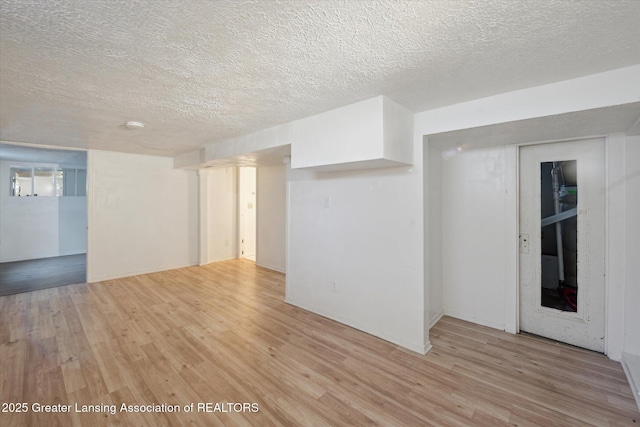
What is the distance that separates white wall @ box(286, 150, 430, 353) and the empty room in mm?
23

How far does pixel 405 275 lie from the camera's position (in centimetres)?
274

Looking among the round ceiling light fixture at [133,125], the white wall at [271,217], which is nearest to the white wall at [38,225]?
the white wall at [271,217]

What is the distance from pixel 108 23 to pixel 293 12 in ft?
3.08

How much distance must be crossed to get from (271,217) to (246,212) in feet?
4.41

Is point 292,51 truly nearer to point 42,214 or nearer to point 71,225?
point 42,214

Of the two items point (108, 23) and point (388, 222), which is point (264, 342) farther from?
point (108, 23)

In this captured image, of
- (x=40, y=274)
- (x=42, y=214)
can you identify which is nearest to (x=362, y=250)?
(x=40, y=274)

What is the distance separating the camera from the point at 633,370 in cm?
219

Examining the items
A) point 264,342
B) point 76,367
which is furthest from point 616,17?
point 76,367

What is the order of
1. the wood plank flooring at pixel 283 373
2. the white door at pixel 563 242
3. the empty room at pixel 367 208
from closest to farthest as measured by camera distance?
the empty room at pixel 367 208
the wood plank flooring at pixel 283 373
the white door at pixel 563 242

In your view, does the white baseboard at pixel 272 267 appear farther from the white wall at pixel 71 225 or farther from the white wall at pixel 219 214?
the white wall at pixel 71 225

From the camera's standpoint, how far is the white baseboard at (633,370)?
2.00m

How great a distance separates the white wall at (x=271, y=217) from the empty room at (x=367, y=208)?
4.38 feet

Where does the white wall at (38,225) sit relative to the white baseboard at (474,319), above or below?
above
